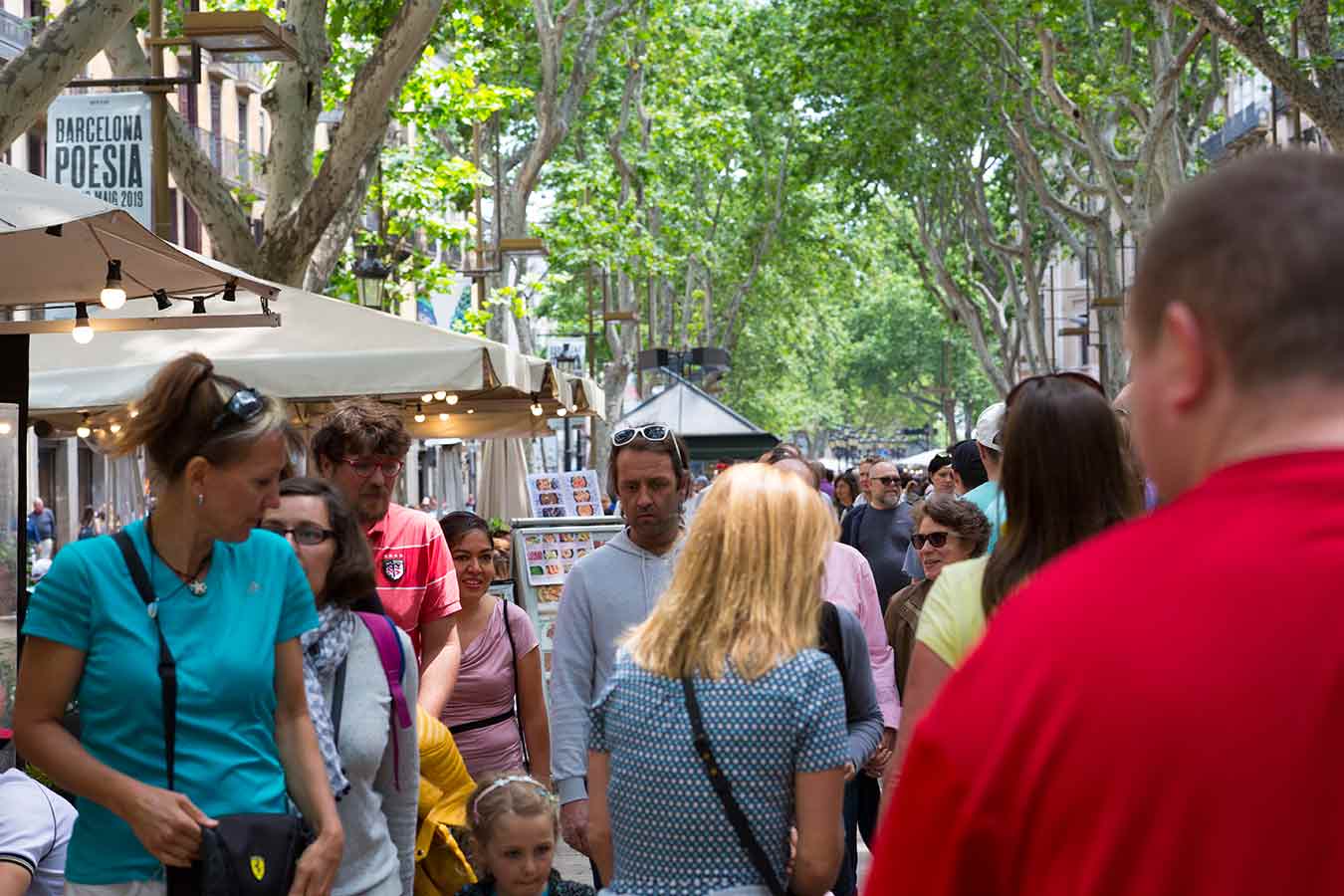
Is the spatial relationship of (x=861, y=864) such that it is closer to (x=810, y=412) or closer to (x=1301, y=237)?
(x=1301, y=237)

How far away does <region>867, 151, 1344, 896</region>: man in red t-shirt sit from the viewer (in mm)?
1278

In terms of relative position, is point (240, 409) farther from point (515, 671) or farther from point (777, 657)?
point (515, 671)

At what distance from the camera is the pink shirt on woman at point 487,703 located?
640 cm

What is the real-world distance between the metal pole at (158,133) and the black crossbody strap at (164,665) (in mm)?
7580

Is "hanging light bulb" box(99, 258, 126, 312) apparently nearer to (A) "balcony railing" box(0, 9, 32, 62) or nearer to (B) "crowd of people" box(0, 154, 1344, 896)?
(B) "crowd of people" box(0, 154, 1344, 896)

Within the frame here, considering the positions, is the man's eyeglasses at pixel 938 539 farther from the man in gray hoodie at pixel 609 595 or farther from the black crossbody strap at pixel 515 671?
the man in gray hoodie at pixel 609 595

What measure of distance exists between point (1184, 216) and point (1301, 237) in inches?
3.7

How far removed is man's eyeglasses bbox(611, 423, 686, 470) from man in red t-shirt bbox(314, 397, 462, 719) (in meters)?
0.62

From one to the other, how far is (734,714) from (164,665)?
1.02 meters

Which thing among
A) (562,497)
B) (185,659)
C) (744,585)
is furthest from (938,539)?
(562,497)

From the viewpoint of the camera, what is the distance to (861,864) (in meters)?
9.02

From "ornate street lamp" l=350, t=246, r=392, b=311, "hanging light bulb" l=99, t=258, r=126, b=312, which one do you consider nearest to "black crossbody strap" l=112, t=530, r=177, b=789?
"hanging light bulb" l=99, t=258, r=126, b=312

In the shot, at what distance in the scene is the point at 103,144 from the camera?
10.9 metres

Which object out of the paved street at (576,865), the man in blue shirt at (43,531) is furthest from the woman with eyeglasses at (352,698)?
the man in blue shirt at (43,531)
